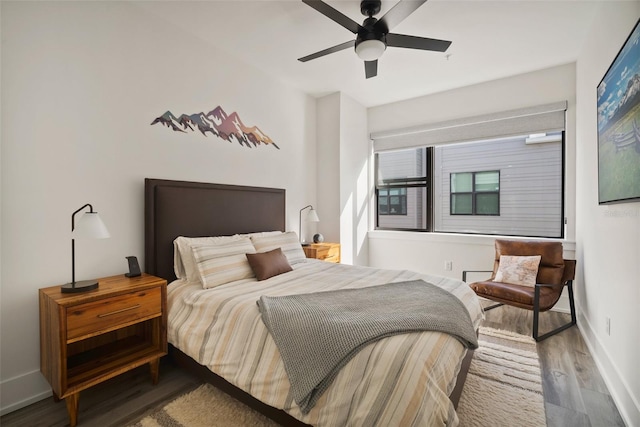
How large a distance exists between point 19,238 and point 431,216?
4.41 meters

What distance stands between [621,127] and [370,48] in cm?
167

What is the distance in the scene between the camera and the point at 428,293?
1.97 metres

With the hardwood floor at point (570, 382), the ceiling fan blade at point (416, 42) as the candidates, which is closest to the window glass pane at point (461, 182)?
the hardwood floor at point (570, 382)

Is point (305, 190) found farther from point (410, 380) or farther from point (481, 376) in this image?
point (410, 380)

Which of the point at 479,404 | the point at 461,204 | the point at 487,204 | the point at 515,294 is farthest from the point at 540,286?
the point at 461,204

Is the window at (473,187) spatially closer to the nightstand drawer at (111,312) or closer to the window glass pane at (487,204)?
→ the window glass pane at (487,204)

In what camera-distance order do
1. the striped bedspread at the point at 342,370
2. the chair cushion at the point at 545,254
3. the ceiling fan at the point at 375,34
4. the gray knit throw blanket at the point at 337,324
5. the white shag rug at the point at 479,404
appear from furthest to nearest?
1. the chair cushion at the point at 545,254
2. the ceiling fan at the point at 375,34
3. the white shag rug at the point at 479,404
4. the gray knit throw blanket at the point at 337,324
5. the striped bedspread at the point at 342,370

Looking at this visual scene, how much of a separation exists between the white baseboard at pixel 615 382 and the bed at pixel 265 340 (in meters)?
0.81

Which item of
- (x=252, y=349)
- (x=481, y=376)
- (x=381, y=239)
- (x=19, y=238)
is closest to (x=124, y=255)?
(x=19, y=238)

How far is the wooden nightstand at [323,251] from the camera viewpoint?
3.67 metres

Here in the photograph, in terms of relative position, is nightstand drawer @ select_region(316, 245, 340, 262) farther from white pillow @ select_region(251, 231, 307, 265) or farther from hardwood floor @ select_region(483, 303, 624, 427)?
hardwood floor @ select_region(483, 303, 624, 427)

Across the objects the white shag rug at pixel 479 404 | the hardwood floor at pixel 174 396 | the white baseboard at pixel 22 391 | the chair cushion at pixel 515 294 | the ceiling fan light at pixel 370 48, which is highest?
the ceiling fan light at pixel 370 48

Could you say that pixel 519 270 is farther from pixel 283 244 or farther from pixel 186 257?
pixel 186 257

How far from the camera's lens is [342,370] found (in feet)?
4.21
